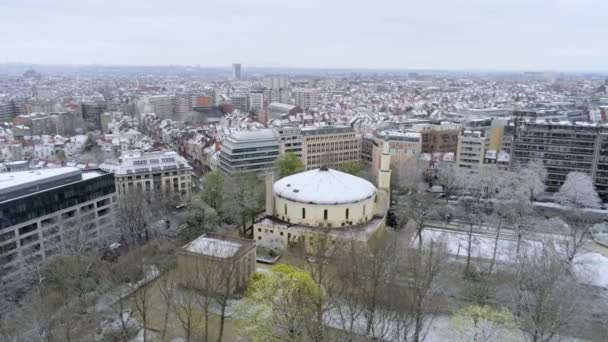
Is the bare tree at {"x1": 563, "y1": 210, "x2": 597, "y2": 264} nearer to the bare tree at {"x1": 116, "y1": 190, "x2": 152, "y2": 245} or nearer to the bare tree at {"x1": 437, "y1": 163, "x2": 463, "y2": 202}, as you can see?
the bare tree at {"x1": 437, "y1": 163, "x2": 463, "y2": 202}

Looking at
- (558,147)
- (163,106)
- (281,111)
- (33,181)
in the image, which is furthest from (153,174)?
(163,106)

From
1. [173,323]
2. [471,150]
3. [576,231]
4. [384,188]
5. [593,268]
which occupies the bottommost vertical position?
[173,323]

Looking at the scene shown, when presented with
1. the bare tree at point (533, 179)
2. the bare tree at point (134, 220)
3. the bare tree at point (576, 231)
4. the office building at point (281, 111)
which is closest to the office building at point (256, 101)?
the office building at point (281, 111)

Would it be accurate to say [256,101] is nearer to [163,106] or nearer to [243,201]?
[163,106]

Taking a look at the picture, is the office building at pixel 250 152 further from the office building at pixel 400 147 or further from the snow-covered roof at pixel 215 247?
the snow-covered roof at pixel 215 247

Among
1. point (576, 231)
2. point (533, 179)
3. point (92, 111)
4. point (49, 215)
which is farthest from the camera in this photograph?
point (92, 111)

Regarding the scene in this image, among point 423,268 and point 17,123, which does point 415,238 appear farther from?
point 17,123
